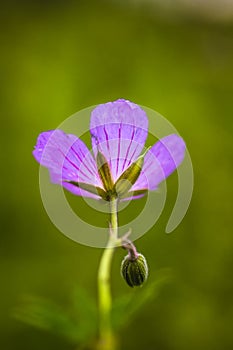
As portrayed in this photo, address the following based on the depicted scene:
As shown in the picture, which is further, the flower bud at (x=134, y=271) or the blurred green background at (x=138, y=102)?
the blurred green background at (x=138, y=102)

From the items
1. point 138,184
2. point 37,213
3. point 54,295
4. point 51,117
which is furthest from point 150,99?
point 138,184

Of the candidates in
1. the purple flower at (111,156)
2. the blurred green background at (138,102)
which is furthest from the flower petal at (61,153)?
the blurred green background at (138,102)

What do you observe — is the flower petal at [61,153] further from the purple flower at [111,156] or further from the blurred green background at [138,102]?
the blurred green background at [138,102]

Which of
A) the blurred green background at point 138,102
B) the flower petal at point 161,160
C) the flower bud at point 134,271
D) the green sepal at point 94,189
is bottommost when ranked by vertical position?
the flower bud at point 134,271

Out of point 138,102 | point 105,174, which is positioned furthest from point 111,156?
point 138,102

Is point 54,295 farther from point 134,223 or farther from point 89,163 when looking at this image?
point 89,163

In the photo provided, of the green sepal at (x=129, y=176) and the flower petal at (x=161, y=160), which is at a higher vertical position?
the flower petal at (x=161, y=160)
